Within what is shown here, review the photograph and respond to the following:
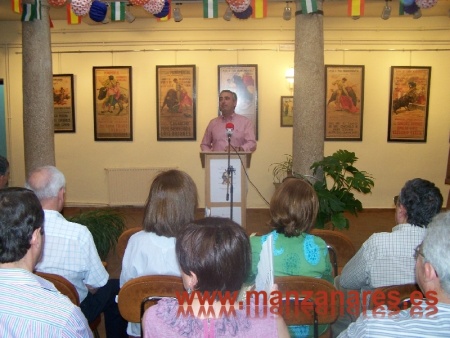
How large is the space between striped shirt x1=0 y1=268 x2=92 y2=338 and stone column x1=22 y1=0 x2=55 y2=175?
14.4 feet

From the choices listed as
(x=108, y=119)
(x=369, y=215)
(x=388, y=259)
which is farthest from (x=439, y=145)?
(x=388, y=259)

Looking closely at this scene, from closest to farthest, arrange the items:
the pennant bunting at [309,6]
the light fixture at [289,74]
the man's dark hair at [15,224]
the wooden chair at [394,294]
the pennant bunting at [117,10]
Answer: the man's dark hair at [15,224]
the wooden chair at [394,294]
the pennant bunting at [309,6]
the pennant bunting at [117,10]
the light fixture at [289,74]

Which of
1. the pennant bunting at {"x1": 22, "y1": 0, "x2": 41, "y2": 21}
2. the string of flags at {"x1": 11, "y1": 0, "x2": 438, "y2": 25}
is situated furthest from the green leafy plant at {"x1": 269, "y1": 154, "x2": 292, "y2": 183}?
the pennant bunting at {"x1": 22, "y1": 0, "x2": 41, "y2": 21}

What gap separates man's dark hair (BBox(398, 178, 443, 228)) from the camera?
2.46 m

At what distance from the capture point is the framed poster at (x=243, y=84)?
839 cm

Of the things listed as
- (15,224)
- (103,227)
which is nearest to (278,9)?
(103,227)

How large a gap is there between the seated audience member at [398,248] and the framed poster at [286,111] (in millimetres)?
6006

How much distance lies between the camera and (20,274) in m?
1.46

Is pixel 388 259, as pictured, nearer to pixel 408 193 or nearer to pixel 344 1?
pixel 408 193

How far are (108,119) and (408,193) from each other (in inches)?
278

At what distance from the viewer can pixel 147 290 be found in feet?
6.88

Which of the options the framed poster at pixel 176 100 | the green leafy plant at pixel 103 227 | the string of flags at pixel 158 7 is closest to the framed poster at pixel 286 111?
the framed poster at pixel 176 100

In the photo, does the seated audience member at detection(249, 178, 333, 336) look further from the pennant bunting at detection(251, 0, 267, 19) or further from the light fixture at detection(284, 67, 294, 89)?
the light fixture at detection(284, 67, 294, 89)

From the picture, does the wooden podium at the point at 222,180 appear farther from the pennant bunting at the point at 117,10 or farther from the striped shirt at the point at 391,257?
the striped shirt at the point at 391,257
